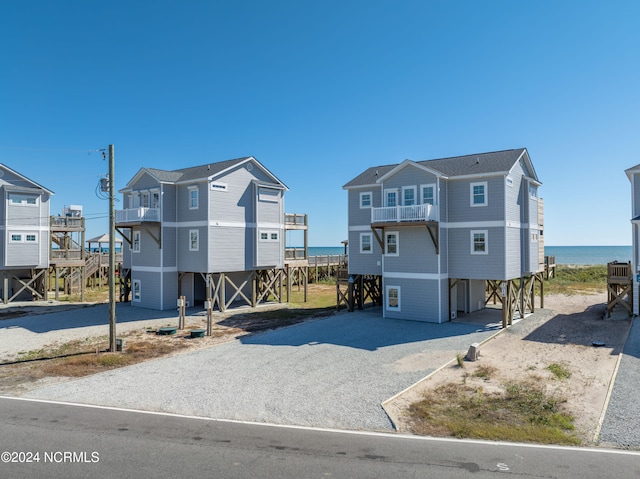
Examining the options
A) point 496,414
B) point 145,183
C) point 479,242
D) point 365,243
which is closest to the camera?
point 496,414

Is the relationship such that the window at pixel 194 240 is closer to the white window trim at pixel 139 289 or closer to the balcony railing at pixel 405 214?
the white window trim at pixel 139 289

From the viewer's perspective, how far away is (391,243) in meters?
24.1

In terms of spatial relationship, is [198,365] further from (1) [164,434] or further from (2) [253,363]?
(1) [164,434]

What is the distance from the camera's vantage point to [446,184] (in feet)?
76.4

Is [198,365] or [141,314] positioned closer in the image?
[198,365]

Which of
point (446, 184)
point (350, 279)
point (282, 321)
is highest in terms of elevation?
point (446, 184)

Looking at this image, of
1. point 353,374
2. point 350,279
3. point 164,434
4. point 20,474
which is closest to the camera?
point 20,474

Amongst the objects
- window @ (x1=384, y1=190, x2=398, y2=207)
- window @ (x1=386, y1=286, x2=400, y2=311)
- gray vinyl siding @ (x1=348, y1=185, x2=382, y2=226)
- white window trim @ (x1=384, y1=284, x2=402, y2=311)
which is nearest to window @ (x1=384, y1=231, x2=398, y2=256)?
window @ (x1=384, y1=190, x2=398, y2=207)

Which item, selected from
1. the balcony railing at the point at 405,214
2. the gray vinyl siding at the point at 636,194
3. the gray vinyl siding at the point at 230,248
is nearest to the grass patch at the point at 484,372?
the balcony railing at the point at 405,214

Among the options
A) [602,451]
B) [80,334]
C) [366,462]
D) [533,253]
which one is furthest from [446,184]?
[80,334]

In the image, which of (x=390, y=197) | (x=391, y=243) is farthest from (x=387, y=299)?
(x=390, y=197)

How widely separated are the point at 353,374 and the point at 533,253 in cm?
1671

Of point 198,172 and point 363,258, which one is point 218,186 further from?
point 363,258

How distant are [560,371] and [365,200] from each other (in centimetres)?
1553
